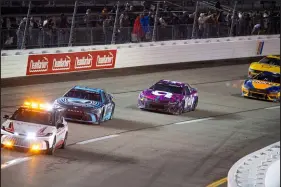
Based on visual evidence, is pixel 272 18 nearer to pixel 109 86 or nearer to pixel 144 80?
pixel 144 80

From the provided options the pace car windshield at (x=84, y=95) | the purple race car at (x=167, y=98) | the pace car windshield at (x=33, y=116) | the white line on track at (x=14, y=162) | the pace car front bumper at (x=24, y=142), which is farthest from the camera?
the purple race car at (x=167, y=98)

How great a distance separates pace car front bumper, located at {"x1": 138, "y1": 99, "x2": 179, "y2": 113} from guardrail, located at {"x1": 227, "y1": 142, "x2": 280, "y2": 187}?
8.80 metres

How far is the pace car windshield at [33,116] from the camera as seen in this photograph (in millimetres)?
15875

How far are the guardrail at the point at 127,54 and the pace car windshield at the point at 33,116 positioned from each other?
847cm

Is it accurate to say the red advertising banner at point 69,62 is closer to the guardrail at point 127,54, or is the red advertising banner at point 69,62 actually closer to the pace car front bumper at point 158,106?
the guardrail at point 127,54

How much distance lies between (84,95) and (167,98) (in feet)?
12.3

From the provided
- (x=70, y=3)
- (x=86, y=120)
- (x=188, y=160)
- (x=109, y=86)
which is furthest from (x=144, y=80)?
(x=188, y=160)

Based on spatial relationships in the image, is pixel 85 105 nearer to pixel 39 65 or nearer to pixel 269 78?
pixel 39 65

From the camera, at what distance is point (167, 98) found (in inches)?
930

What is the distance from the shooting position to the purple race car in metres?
23.6

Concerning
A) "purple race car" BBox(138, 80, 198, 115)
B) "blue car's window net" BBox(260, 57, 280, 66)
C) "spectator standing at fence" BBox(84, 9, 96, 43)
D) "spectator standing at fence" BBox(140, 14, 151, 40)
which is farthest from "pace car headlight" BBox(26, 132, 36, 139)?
"blue car's window net" BBox(260, 57, 280, 66)

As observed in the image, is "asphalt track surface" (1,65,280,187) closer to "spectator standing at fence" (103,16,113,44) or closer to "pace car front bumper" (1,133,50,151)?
"pace car front bumper" (1,133,50,151)

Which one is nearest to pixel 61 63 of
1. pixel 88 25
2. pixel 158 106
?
pixel 88 25

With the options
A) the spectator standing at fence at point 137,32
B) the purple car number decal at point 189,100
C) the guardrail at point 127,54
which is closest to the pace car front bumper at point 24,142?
the guardrail at point 127,54
